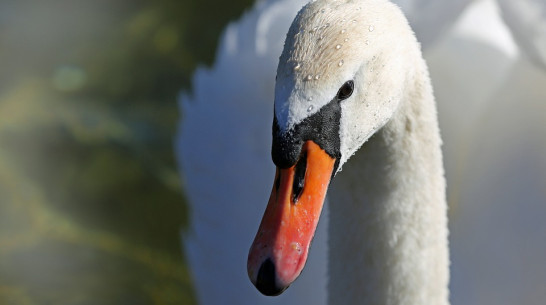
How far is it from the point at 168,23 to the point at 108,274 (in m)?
1.58

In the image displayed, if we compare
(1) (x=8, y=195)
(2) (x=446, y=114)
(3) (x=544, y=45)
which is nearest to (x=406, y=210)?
(3) (x=544, y=45)

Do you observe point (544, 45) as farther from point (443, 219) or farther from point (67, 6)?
point (67, 6)

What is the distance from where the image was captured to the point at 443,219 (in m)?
2.38

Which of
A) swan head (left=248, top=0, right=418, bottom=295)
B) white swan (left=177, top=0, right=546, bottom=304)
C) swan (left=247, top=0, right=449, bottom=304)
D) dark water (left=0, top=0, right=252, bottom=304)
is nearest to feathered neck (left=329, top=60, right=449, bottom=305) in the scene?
swan (left=247, top=0, right=449, bottom=304)

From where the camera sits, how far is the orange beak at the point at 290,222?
1.84 metres

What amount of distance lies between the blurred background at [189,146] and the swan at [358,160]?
76 cm

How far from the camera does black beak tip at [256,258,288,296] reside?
184 cm

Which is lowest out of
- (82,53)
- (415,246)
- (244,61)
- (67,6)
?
(415,246)

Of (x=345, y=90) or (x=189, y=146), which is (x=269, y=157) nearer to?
(x=189, y=146)

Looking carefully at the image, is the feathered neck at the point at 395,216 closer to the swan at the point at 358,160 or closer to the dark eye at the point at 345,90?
the swan at the point at 358,160

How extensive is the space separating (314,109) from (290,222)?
0.76 ft

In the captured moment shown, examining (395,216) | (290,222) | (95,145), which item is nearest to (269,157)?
(395,216)

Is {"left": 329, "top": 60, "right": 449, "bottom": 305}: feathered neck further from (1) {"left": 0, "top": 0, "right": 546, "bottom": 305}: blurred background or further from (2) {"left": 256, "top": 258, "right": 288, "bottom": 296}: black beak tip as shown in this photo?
(1) {"left": 0, "top": 0, "right": 546, "bottom": 305}: blurred background

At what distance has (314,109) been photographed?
1806 millimetres
